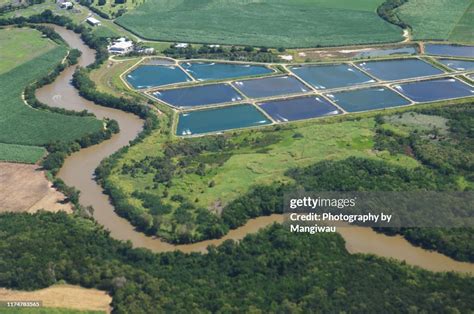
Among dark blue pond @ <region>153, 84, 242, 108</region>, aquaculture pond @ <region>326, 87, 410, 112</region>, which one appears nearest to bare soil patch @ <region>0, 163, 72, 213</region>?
dark blue pond @ <region>153, 84, 242, 108</region>

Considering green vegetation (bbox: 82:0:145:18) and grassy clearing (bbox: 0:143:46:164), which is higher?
green vegetation (bbox: 82:0:145:18)

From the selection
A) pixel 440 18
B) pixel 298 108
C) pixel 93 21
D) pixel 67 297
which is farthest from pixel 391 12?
pixel 67 297

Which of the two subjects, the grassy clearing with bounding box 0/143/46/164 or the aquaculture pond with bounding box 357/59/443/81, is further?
the aquaculture pond with bounding box 357/59/443/81

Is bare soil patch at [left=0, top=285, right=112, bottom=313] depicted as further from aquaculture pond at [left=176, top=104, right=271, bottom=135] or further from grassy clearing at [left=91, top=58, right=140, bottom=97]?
grassy clearing at [left=91, top=58, right=140, bottom=97]

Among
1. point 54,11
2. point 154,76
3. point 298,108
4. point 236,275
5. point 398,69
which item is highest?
point 54,11

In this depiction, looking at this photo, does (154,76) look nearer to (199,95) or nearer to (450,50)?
(199,95)

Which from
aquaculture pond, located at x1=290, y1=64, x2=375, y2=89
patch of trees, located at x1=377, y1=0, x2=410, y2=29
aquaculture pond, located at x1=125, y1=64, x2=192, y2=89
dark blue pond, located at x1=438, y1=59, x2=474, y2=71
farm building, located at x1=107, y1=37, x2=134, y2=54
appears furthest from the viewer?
patch of trees, located at x1=377, y1=0, x2=410, y2=29
